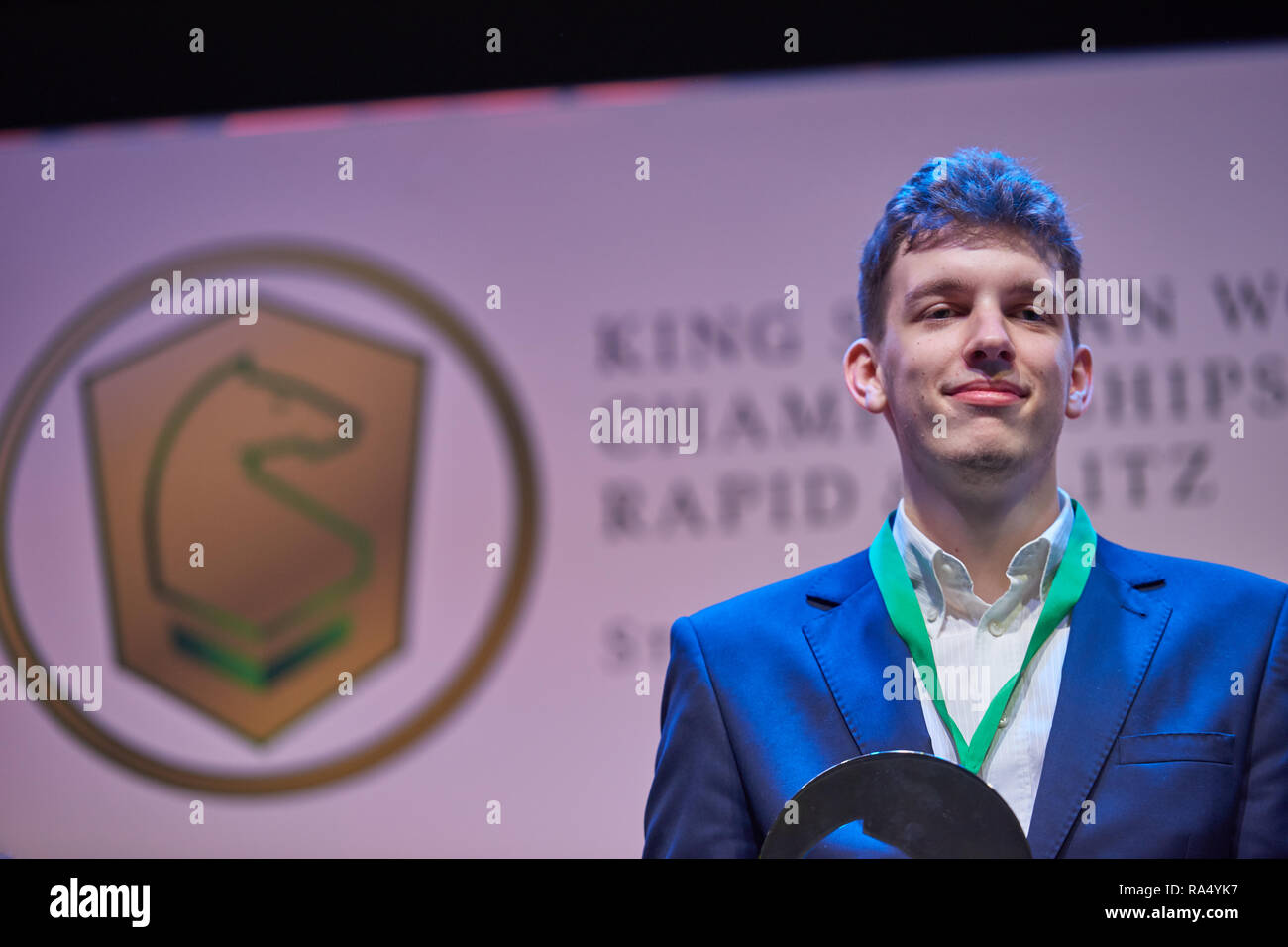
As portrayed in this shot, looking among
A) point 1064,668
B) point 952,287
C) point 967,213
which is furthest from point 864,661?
point 967,213

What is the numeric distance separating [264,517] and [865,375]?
1453 millimetres

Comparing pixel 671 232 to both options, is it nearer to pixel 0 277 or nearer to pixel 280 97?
pixel 280 97

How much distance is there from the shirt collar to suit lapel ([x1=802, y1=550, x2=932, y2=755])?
9 centimetres

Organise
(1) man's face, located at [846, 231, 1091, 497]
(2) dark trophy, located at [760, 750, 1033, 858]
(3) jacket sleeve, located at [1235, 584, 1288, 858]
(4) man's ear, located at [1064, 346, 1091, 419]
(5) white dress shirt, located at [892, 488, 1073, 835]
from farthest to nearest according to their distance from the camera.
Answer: (4) man's ear, located at [1064, 346, 1091, 419], (1) man's face, located at [846, 231, 1091, 497], (5) white dress shirt, located at [892, 488, 1073, 835], (3) jacket sleeve, located at [1235, 584, 1288, 858], (2) dark trophy, located at [760, 750, 1033, 858]

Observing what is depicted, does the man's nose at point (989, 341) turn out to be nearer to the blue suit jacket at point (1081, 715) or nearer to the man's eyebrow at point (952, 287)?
the man's eyebrow at point (952, 287)

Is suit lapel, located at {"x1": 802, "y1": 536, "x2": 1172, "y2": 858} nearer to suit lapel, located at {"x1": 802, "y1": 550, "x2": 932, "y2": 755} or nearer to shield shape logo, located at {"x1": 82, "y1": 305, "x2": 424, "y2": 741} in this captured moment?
suit lapel, located at {"x1": 802, "y1": 550, "x2": 932, "y2": 755}

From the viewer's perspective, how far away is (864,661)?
2.28 metres

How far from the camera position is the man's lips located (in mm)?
2311

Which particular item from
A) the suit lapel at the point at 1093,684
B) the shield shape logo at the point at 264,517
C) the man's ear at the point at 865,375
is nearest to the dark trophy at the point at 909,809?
the suit lapel at the point at 1093,684

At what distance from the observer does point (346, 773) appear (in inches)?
113

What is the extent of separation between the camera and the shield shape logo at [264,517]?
9.57ft

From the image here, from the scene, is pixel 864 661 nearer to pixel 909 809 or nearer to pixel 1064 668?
pixel 1064 668

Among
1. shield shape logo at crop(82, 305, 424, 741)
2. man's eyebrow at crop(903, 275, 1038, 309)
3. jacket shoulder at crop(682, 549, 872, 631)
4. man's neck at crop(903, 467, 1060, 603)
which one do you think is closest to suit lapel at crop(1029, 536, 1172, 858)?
man's neck at crop(903, 467, 1060, 603)

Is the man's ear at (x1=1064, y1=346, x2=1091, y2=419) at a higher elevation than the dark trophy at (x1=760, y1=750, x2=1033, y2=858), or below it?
higher
